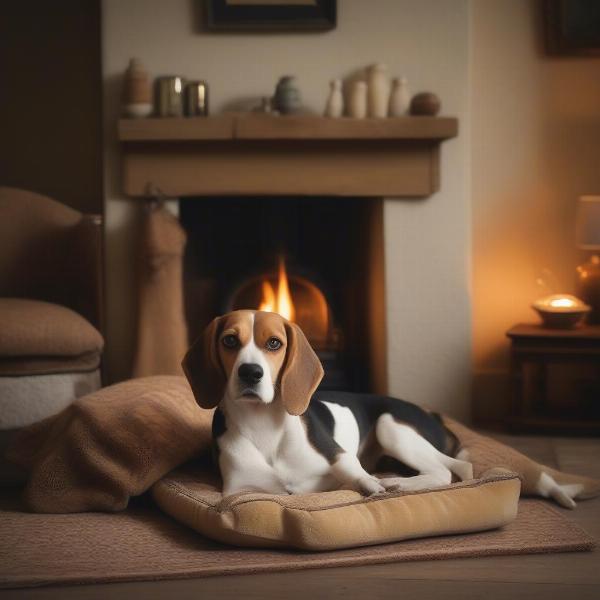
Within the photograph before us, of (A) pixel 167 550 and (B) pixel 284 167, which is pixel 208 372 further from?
(B) pixel 284 167

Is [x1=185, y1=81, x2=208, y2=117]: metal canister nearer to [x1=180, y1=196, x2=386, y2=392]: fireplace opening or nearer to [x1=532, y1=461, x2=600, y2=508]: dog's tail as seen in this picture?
[x1=180, y1=196, x2=386, y2=392]: fireplace opening

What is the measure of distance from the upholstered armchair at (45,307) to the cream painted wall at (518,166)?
1.76 m


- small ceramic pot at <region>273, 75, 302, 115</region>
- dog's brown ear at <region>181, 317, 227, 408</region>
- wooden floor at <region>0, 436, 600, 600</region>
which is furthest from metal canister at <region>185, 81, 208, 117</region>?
wooden floor at <region>0, 436, 600, 600</region>

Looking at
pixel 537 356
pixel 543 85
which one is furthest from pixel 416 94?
pixel 537 356

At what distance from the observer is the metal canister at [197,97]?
13.1ft

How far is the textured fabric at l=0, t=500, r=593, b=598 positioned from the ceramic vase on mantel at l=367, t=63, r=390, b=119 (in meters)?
2.02

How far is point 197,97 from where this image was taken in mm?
3990

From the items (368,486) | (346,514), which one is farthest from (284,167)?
(346,514)

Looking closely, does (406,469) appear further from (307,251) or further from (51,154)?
(51,154)

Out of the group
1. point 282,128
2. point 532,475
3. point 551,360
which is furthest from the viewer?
point 282,128

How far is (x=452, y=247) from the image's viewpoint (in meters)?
4.12

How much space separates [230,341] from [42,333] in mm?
961

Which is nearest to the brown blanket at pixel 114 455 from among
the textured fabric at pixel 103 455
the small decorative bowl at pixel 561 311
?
the textured fabric at pixel 103 455

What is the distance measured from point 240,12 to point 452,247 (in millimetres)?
1342
